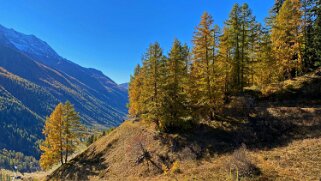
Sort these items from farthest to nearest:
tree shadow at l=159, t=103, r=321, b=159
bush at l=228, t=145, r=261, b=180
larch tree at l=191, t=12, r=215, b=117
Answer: larch tree at l=191, t=12, r=215, b=117
tree shadow at l=159, t=103, r=321, b=159
bush at l=228, t=145, r=261, b=180

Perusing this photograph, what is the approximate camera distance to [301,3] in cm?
4131

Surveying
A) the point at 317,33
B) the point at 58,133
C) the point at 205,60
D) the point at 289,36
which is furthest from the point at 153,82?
the point at 317,33

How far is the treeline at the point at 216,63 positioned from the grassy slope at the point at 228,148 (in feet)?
10.5

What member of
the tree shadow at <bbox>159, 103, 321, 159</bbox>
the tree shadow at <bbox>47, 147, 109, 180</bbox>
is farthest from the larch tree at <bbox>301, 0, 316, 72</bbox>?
the tree shadow at <bbox>47, 147, 109, 180</bbox>

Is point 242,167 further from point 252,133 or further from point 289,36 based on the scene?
point 289,36

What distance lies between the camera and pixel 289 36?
40812mm

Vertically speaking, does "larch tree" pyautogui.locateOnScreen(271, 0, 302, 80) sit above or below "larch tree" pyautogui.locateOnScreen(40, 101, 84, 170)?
above

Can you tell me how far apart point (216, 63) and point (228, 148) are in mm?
12030

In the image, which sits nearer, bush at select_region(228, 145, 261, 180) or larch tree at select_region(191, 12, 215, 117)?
bush at select_region(228, 145, 261, 180)

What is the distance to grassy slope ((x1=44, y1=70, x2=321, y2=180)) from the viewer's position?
23031 mm

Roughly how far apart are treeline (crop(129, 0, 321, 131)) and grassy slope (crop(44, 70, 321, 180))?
10.5ft

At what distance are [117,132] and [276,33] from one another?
3366cm

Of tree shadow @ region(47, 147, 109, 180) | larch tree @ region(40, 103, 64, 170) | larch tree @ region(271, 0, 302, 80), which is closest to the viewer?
tree shadow @ region(47, 147, 109, 180)

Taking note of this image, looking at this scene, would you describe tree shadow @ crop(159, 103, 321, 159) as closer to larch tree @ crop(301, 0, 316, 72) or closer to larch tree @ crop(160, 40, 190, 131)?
larch tree @ crop(160, 40, 190, 131)
